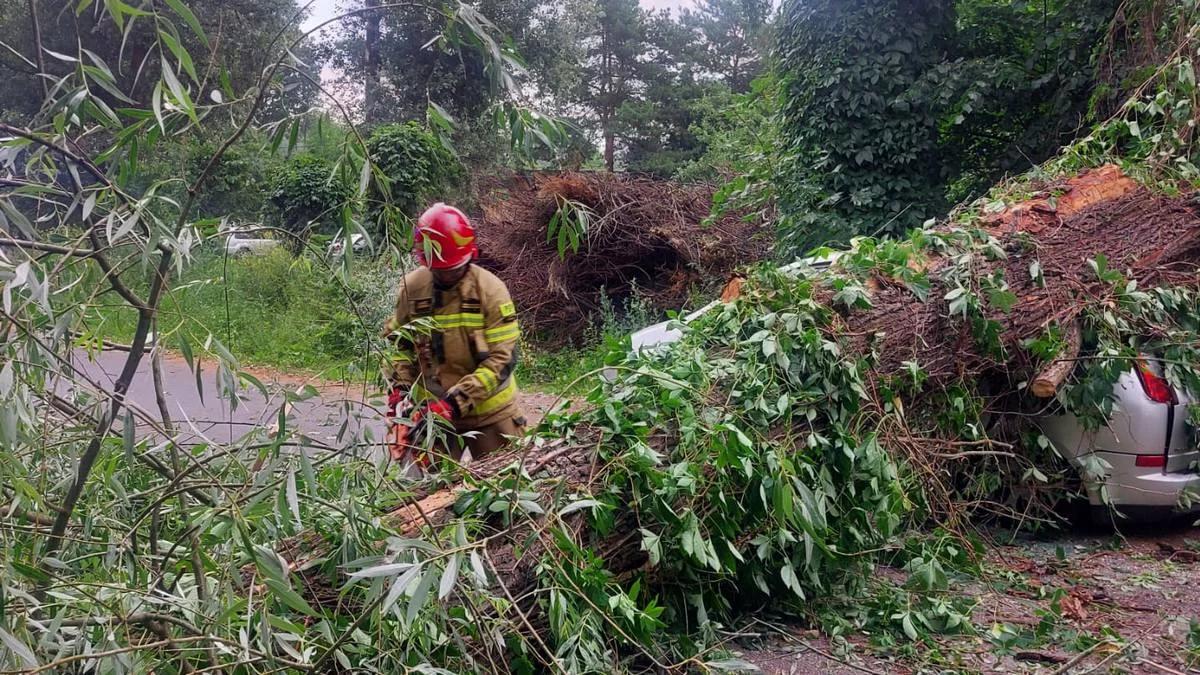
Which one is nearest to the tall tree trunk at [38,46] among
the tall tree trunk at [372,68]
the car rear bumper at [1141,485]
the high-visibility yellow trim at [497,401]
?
the high-visibility yellow trim at [497,401]

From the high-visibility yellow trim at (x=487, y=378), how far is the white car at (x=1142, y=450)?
2.65ft

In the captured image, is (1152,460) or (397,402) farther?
(1152,460)

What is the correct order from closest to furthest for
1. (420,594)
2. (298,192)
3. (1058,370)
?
(420,594) → (1058,370) → (298,192)

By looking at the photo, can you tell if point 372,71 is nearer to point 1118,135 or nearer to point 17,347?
point 1118,135

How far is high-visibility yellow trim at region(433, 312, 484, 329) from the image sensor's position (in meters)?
4.20

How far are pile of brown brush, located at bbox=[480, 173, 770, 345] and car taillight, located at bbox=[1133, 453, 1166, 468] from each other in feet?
20.3

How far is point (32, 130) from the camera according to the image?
2.01 meters

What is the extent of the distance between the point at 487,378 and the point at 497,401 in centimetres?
24

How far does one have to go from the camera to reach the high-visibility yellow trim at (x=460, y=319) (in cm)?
420

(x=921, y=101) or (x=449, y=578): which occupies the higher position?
(x=921, y=101)

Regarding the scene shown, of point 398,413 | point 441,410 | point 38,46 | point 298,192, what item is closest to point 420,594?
point 38,46

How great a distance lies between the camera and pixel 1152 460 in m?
4.32

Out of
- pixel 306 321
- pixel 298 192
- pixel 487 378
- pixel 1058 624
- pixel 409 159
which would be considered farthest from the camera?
pixel 298 192

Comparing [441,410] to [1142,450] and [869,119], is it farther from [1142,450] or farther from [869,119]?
[869,119]
